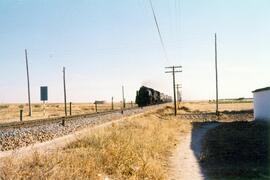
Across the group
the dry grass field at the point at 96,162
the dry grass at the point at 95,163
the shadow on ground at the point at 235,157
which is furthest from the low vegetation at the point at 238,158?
the dry grass at the point at 95,163

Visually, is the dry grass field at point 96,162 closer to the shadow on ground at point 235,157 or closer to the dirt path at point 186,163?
the dirt path at point 186,163

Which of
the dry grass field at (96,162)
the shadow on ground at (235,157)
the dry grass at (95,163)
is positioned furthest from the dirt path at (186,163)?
the dry grass at (95,163)

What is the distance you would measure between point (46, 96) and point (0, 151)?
30.7 m

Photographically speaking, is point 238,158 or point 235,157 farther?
point 235,157

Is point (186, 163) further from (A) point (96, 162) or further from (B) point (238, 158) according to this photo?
(A) point (96, 162)

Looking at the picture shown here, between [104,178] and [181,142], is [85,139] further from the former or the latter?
[181,142]

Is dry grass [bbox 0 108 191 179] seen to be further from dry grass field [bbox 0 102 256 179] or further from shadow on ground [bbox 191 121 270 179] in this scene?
shadow on ground [bbox 191 121 270 179]

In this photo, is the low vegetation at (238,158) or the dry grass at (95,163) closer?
the dry grass at (95,163)

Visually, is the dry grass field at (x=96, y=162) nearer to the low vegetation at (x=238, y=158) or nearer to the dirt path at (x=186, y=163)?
the dirt path at (x=186, y=163)

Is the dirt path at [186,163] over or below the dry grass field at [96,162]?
below

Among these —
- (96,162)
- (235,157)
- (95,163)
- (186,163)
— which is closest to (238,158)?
(235,157)

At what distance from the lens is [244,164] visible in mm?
14219

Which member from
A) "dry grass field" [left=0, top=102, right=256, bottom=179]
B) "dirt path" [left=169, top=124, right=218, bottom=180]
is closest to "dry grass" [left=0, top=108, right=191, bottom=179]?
"dry grass field" [left=0, top=102, right=256, bottom=179]

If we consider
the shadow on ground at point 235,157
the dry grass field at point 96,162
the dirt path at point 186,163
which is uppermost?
the dry grass field at point 96,162
